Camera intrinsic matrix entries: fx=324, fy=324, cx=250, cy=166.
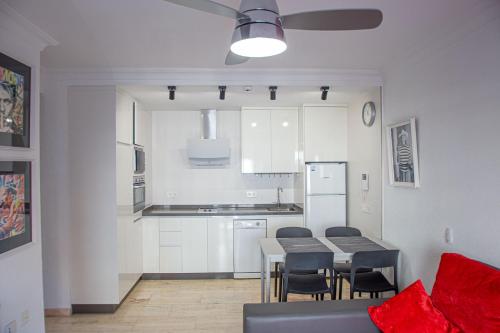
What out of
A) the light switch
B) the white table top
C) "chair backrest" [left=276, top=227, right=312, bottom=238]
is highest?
the light switch

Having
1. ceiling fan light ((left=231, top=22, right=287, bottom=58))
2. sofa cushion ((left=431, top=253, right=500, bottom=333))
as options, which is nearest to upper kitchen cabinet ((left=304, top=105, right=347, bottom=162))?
sofa cushion ((left=431, top=253, right=500, bottom=333))

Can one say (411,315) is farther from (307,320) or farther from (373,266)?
(373,266)

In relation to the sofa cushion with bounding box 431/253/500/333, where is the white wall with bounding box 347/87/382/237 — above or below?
above

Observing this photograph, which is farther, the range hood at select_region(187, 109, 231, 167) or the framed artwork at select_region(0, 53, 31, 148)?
the range hood at select_region(187, 109, 231, 167)

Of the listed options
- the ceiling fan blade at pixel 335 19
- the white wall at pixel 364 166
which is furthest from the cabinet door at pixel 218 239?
the ceiling fan blade at pixel 335 19

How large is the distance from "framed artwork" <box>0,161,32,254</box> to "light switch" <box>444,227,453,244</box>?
3064 mm

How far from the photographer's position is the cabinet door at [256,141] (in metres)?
4.68

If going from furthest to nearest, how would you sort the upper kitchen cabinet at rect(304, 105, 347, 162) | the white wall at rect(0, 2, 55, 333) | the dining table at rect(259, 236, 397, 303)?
1. the upper kitchen cabinet at rect(304, 105, 347, 162)
2. the dining table at rect(259, 236, 397, 303)
3. the white wall at rect(0, 2, 55, 333)

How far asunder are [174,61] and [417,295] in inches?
108

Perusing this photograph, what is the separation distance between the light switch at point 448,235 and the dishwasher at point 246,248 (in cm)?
242

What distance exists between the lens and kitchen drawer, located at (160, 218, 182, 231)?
4.39 m

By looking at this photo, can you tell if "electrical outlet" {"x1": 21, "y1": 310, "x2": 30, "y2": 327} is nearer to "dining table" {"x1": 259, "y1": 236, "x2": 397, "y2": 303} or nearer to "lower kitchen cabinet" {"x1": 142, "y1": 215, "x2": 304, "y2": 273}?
"dining table" {"x1": 259, "y1": 236, "x2": 397, "y2": 303}

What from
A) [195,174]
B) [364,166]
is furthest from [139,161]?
[364,166]

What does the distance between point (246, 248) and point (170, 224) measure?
1085 mm
